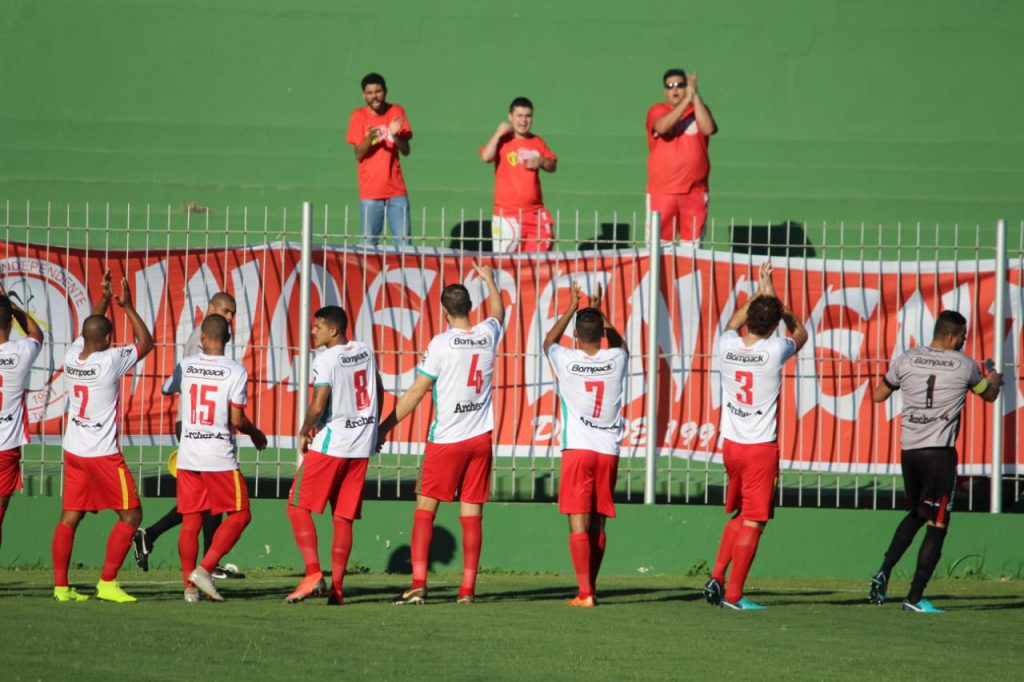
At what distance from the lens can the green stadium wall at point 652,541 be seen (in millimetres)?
11508

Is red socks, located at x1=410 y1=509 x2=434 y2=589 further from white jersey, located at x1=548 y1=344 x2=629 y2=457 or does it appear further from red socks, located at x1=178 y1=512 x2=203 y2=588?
red socks, located at x1=178 y1=512 x2=203 y2=588

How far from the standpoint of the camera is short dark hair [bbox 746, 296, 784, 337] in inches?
373

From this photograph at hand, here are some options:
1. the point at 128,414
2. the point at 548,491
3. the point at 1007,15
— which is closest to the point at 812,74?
the point at 1007,15

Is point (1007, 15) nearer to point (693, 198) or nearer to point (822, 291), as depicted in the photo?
point (693, 198)

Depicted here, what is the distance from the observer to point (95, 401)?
920 centimetres

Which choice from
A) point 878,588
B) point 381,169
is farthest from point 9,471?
point 381,169

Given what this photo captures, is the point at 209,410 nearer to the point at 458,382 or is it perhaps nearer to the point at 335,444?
the point at 335,444

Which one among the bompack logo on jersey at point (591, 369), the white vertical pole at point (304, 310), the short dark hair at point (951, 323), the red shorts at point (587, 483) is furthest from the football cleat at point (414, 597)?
the short dark hair at point (951, 323)

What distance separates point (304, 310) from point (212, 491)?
8.76ft

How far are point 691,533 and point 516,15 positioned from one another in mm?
10817

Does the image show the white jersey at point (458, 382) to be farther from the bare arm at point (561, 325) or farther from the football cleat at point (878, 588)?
the football cleat at point (878, 588)

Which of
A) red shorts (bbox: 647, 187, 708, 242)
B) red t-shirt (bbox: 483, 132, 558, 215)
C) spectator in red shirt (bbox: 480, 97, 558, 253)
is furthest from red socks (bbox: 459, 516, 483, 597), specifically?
red shorts (bbox: 647, 187, 708, 242)

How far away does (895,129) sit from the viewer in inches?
774

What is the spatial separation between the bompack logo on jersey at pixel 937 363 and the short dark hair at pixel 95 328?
5.14 meters
